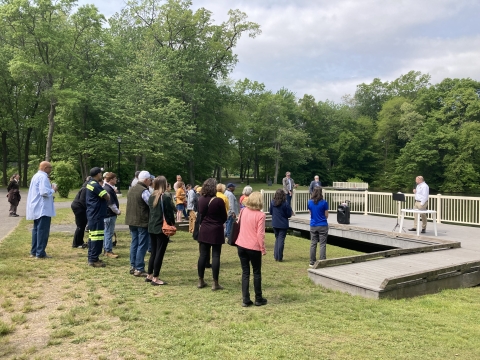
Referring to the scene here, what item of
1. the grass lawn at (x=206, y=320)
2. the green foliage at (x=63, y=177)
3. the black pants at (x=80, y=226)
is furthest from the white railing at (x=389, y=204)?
the green foliage at (x=63, y=177)

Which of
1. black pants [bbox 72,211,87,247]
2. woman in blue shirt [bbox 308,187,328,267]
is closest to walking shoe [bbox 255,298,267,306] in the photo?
woman in blue shirt [bbox 308,187,328,267]

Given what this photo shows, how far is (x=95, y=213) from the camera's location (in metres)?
6.79

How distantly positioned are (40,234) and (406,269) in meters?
7.21

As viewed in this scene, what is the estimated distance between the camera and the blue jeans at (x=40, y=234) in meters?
7.14

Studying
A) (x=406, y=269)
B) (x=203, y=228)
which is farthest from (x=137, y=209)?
(x=406, y=269)

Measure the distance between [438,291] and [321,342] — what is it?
385 cm

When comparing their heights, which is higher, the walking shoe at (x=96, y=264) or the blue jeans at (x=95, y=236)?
the blue jeans at (x=95, y=236)

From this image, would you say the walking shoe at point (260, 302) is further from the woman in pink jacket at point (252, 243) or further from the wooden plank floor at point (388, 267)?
the wooden plank floor at point (388, 267)

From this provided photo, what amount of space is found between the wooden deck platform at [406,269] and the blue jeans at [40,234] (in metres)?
5.14

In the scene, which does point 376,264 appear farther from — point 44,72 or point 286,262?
point 44,72

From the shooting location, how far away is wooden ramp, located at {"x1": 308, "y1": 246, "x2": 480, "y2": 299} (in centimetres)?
586

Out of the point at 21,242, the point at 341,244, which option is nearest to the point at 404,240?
the point at 341,244

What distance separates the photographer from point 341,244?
1366 centimetres

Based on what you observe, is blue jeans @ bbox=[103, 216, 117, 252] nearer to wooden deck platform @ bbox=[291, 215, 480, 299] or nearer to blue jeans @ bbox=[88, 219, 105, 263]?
blue jeans @ bbox=[88, 219, 105, 263]
